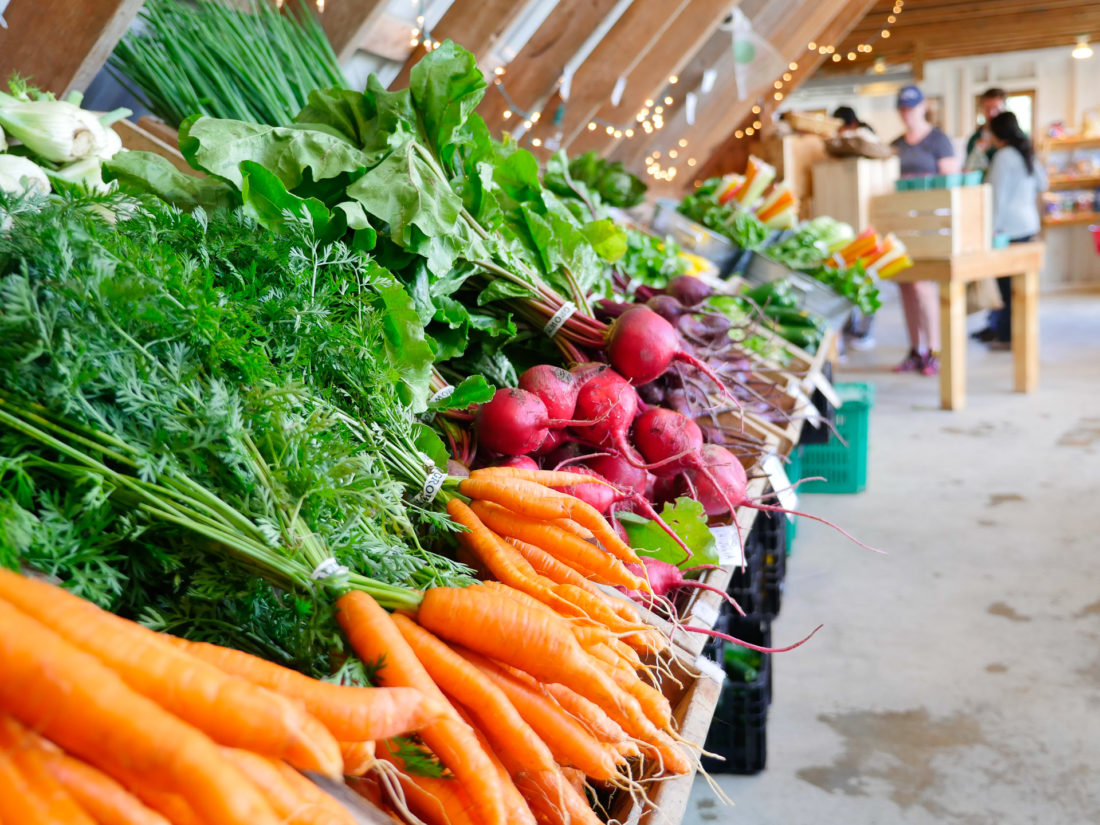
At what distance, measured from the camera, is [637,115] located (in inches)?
182

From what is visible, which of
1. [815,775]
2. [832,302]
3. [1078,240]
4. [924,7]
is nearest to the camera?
[815,775]

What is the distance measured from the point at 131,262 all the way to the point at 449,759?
59 centimetres

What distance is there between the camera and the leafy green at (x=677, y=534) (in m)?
1.36

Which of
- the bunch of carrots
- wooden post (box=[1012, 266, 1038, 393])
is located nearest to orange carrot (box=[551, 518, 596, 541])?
the bunch of carrots

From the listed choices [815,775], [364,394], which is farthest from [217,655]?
[815,775]

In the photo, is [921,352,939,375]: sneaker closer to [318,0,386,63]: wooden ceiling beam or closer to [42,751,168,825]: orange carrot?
[318,0,386,63]: wooden ceiling beam

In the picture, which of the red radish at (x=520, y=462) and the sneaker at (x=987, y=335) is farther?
the sneaker at (x=987, y=335)

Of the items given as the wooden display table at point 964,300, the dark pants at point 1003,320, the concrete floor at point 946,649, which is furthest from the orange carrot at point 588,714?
the dark pants at point 1003,320

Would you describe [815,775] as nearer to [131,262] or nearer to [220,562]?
[220,562]

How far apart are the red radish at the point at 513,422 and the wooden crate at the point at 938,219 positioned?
13.1 ft

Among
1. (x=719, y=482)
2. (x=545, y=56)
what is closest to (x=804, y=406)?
(x=719, y=482)

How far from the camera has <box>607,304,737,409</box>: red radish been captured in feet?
5.14

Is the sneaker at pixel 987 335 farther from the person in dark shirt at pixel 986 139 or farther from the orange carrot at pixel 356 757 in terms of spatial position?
the orange carrot at pixel 356 757

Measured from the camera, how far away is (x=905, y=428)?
15.9ft
